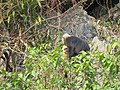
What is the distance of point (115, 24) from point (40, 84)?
3658 mm

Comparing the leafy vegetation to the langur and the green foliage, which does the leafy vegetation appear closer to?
the green foliage

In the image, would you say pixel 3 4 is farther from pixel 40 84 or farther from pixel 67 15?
pixel 40 84

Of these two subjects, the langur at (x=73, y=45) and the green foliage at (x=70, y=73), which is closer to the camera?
the green foliage at (x=70, y=73)

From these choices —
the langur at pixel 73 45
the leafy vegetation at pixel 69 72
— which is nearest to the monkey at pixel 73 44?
the langur at pixel 73 45

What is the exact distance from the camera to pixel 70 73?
8.33ft

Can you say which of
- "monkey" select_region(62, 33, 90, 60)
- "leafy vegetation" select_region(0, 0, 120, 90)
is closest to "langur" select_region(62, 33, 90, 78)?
"monkey" select_region(62, 33, 90, 60)

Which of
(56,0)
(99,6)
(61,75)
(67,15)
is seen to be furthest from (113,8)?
(61,75)

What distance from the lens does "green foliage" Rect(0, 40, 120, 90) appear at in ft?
7.58

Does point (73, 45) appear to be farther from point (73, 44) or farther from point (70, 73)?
point (70, 73)

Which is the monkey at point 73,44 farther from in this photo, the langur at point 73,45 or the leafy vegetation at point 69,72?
the leafy vegetation at point 69,72

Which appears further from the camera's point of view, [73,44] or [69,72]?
[73,44]

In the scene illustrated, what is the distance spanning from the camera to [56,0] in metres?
5.02

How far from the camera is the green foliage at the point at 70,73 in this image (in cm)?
231

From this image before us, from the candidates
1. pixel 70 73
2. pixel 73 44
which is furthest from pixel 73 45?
pixel 70 73
